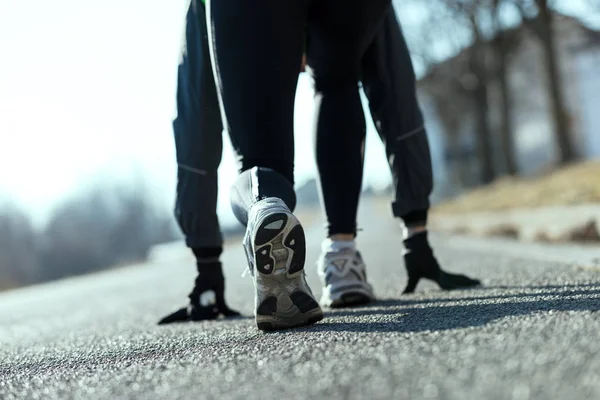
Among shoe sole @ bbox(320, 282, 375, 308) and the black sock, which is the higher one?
the black sock

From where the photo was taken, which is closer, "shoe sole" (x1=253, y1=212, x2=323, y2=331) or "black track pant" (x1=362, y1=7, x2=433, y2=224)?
"shoe sole" (x1=253, y1=212, x2=323, y2=331)

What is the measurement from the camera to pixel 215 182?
263 cm

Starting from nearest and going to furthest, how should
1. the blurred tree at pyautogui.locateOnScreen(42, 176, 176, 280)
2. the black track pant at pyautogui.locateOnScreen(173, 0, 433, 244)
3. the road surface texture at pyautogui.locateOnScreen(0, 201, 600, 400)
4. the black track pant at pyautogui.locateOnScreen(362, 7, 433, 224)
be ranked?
the road surface texture at pyautogui.locateOnScreen(0, 201, 600, 400) → the black track pant at pyautogui.locateOnScreen(173, 0, 433, 244) → the black track pant at pyautogui.locateOnScreen(362, 7, 433, 224) → the blurred tree at pyautogui.locateOnScreen(42, 176, 176, 280)

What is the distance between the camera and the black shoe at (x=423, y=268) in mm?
2650

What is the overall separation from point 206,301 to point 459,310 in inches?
43.0

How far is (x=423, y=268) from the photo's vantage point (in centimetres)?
265

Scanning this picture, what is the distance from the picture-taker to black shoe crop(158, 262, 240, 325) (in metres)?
2.67

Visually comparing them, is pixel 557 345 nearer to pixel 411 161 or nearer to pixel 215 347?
pixel 215 347

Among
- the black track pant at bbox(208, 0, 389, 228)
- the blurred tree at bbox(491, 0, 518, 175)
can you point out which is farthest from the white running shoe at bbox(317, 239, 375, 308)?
the blurred tree at bbox(491, 0, 518, 175)

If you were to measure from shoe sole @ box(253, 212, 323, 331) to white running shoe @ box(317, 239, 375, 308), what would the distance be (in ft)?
1.64

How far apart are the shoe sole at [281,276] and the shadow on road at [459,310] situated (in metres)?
0.07

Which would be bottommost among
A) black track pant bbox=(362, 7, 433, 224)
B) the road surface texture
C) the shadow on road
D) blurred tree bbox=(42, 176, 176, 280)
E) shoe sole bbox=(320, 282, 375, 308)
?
the road surface texture

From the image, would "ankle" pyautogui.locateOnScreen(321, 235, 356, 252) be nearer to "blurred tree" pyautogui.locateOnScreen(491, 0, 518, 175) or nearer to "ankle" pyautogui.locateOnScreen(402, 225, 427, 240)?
"ankle" pyautogui.locateOnScreen(402, 225, 427, 240)

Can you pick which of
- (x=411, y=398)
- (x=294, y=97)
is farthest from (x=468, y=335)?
(x=294, y=97)
